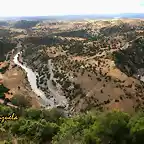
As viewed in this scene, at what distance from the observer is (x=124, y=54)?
3755 inches

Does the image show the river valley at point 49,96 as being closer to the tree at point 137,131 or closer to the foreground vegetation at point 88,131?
the foreground vegetation at point 88,131

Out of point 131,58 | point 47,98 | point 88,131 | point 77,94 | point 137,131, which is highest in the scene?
point 137,131

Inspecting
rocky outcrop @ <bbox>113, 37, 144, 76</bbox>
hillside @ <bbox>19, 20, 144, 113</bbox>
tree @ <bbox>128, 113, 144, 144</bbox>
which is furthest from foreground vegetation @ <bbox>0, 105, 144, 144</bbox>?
rocky outcrop @ <bbox>113, 37, 144, 76</bbox>

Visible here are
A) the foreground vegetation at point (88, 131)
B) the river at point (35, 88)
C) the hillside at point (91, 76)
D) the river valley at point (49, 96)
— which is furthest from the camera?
the river at point (35, 88)

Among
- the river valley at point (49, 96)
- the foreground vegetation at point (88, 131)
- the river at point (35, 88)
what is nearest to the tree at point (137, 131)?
the foreground vegetation at point (88, 131)

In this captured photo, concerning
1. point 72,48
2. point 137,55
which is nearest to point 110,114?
point 137,55

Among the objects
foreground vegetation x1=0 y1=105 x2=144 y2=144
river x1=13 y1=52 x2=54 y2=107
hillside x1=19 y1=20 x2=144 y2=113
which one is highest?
foreground vegetation x1=0 y1=105 x2=144 y2=144

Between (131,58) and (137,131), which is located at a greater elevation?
(137,131)

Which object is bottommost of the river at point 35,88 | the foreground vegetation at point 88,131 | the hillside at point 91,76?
the river at point 35,88

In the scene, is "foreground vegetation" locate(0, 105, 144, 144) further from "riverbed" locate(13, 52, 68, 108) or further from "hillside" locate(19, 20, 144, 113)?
"riverbed" locate(13, 52, 68, 108)

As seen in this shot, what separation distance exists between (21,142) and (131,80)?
46650 mm

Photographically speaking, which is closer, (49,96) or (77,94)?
(77,94)

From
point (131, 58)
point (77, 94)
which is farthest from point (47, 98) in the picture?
point (131, 58)

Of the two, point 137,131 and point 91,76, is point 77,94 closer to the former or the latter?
point 91,76
